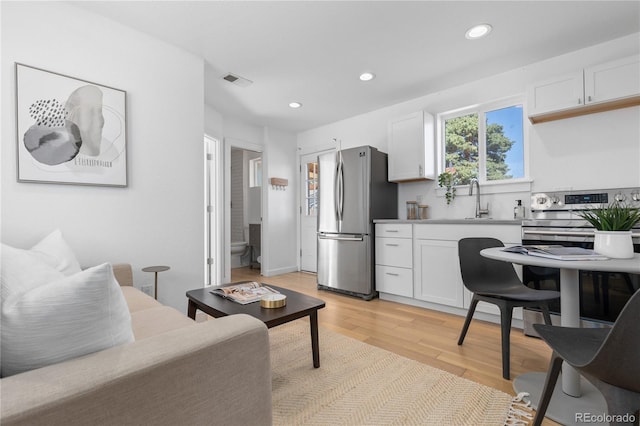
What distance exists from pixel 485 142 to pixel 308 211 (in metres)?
2.91

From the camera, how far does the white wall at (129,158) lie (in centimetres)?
186

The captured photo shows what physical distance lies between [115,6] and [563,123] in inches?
152

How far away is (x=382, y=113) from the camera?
13.6 ft

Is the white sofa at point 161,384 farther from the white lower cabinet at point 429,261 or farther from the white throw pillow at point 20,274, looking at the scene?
the white lower cabinet at point 429,261

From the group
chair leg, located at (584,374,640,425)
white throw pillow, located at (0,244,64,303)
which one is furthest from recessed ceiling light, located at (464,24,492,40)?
white throw pillow, located at (0,244,64,303)

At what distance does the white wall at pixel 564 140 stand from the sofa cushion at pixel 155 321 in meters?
3.06

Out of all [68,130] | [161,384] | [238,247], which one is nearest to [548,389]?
[161,384]

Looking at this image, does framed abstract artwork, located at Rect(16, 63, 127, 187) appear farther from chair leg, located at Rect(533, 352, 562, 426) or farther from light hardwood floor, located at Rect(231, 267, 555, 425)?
chair leg, located at Rect(533, 352, 562, 426)

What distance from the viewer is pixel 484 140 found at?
3.36m

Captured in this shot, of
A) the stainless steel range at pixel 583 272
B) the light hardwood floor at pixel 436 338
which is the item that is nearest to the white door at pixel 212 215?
the light hardwood floor at pixel 436 338

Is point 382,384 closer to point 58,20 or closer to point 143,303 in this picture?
point 143,303

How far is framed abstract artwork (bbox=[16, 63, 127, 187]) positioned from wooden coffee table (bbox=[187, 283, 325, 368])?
114 cm

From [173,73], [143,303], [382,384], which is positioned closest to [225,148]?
[173,73]

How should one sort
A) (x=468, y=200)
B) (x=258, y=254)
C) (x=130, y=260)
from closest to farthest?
1. (x=130, y=260)
2. (x=468, y=200)
3. (x=258, y=254)
